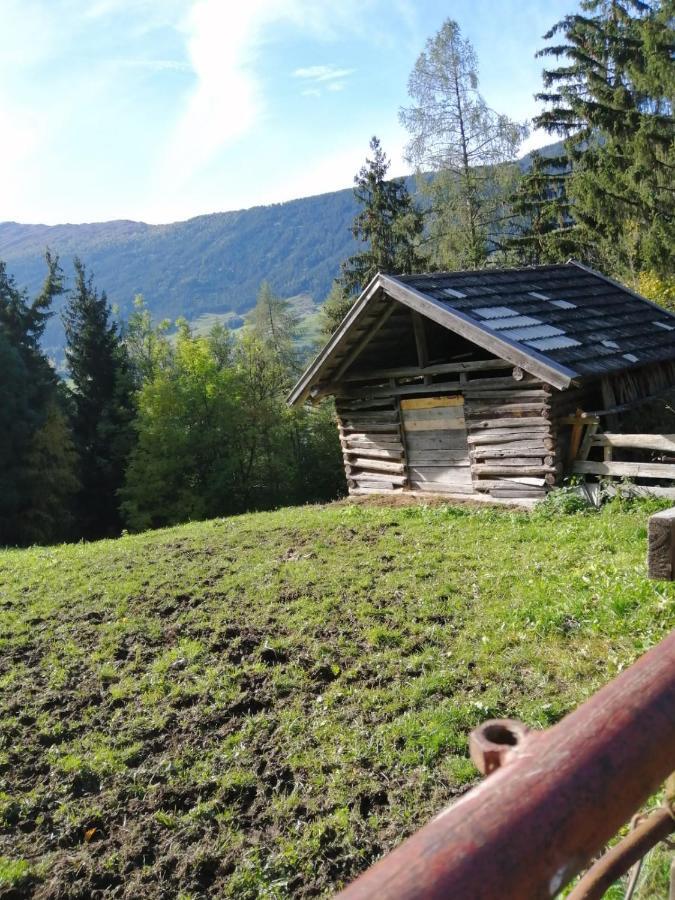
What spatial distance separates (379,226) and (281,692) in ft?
99.8

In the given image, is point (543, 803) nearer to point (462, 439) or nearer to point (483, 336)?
point (483, 336)

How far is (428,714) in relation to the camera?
5523 millimetres

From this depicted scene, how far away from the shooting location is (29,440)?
30.5 m

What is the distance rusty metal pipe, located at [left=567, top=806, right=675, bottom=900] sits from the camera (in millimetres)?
1126

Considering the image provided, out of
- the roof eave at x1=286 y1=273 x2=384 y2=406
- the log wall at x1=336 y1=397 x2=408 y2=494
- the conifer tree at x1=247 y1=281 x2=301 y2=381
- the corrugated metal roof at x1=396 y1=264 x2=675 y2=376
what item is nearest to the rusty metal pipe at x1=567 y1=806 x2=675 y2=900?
the corrugated metal roof at x1=396 y1=264 x2=675 y2=376

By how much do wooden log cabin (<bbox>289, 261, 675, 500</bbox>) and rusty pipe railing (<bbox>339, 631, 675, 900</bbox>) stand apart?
33.9 feet

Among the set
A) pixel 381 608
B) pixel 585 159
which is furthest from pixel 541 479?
pixel 585 159

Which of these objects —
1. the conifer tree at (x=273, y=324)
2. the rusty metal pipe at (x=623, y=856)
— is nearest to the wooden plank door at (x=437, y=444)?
the rusty metal pipe at (x=623, y=856)

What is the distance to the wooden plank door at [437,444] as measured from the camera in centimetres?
1391

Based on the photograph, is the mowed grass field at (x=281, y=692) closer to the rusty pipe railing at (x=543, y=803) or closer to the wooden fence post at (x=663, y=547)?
the wooden fence post at (x=663, y=547)

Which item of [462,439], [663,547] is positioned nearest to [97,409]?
[462,439]

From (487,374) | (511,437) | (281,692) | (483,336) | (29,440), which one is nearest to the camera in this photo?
(281,692)

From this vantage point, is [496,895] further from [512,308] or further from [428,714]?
[512,308]

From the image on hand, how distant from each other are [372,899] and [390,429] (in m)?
14.7
